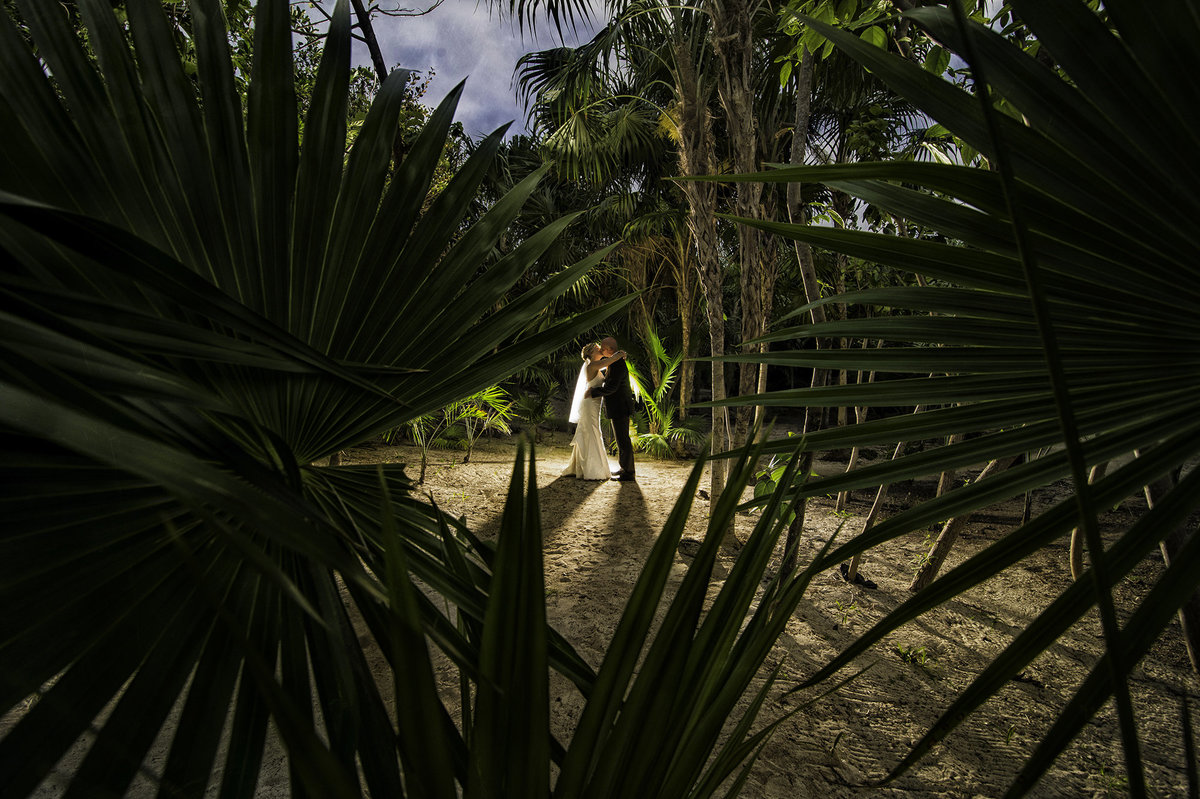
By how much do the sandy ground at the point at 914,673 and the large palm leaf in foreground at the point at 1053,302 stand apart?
0.35 meters

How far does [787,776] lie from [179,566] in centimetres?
188

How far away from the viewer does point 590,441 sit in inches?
257

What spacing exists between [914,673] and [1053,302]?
229 cm

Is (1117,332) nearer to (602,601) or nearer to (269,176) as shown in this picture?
(269,176)

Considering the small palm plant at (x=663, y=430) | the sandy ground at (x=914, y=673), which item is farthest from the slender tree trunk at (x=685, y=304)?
the sandy ground at (x=914, y=673)

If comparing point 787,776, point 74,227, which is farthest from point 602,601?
point 74,227

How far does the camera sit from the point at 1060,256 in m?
0.69

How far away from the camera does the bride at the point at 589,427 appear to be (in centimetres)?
651

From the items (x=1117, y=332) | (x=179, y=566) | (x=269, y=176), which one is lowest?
(x=179, y=566)

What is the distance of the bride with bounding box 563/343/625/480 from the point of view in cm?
651

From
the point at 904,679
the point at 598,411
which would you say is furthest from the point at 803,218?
the point at 598,411

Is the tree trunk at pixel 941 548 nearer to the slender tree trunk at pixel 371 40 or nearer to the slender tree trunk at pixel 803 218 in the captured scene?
the slender tree trunk at pixel 803 218

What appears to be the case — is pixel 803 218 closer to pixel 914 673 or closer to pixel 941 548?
pixel 941 548

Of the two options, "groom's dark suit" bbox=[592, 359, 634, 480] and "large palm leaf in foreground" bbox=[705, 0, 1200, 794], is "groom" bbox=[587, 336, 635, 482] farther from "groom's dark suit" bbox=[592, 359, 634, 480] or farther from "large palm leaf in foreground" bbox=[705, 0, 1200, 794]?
"large palm leaf in foreground" bbox=[705, 0, 1200, 794]
